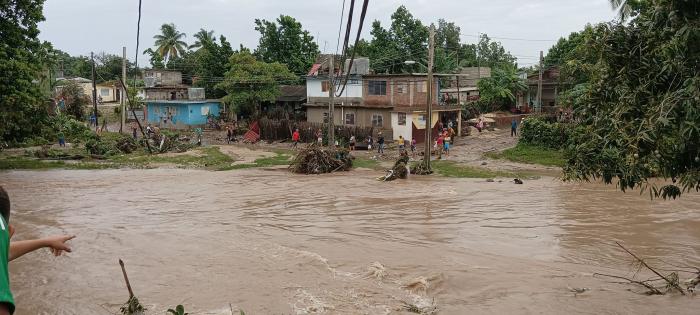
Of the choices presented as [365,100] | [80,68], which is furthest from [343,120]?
[80,68]

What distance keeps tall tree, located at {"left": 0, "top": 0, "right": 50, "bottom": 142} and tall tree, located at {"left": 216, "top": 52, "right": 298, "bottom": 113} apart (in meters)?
16.3

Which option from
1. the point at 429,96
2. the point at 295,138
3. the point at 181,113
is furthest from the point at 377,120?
the point at 181,113

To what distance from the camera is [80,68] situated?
7406cm

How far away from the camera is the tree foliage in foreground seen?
5.90m

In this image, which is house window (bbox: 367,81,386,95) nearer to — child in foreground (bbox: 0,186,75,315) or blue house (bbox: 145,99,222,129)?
blue house (bbox: 145,99,222,129)

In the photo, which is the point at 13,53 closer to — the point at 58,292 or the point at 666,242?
the point at 58,292

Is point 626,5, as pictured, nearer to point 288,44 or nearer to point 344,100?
point 344,100

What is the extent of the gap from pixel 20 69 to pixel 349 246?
16.5 meters

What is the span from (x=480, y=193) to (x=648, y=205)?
486 centimetres

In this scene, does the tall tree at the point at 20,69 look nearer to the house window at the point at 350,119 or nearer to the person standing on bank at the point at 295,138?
the person standing on bank at the point at 295,138

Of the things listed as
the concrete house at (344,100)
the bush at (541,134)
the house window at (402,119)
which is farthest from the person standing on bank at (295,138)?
the bush at (541,134)

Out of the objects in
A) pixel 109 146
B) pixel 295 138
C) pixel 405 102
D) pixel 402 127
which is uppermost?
pixel 405 102

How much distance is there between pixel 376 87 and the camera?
37.1 meters

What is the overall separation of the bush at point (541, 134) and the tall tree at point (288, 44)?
22013 mm
